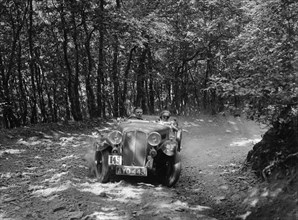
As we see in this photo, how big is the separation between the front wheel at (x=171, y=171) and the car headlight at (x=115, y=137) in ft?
3.89

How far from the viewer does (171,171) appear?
7.20 metres

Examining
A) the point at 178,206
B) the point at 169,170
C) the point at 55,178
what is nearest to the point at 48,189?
the point at 55,178

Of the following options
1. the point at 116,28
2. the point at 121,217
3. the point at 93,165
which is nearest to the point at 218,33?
the point at 116,28

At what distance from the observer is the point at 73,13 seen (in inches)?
642

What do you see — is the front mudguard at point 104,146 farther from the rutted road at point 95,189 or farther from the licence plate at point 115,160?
the rutted road at point 95,189

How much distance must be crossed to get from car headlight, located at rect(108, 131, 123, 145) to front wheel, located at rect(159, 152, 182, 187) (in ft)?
3.89

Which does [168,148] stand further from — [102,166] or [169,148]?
[102,166]

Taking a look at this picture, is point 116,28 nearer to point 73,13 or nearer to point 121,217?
point 73,13

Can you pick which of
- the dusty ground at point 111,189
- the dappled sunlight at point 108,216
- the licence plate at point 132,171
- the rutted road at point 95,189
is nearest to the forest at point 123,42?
the rutted road at point 95,189

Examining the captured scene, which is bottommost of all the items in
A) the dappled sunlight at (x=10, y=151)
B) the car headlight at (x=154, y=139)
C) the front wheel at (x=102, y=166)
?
the dappled sunlight at (x=10, y=151)

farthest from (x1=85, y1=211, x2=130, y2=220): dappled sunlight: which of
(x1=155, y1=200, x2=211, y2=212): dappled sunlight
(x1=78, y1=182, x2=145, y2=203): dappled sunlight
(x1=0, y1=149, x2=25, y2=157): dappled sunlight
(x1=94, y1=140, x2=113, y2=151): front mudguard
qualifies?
(x1=0, y1=149, x2=25, y2=157): dappled sunlight

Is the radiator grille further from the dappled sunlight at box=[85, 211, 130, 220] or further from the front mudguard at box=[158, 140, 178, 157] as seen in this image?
the dappled sunlight at box=[85, 211, 130, 220]

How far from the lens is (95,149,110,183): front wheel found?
23.5ft

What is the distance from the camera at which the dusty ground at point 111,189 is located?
5.55 m
